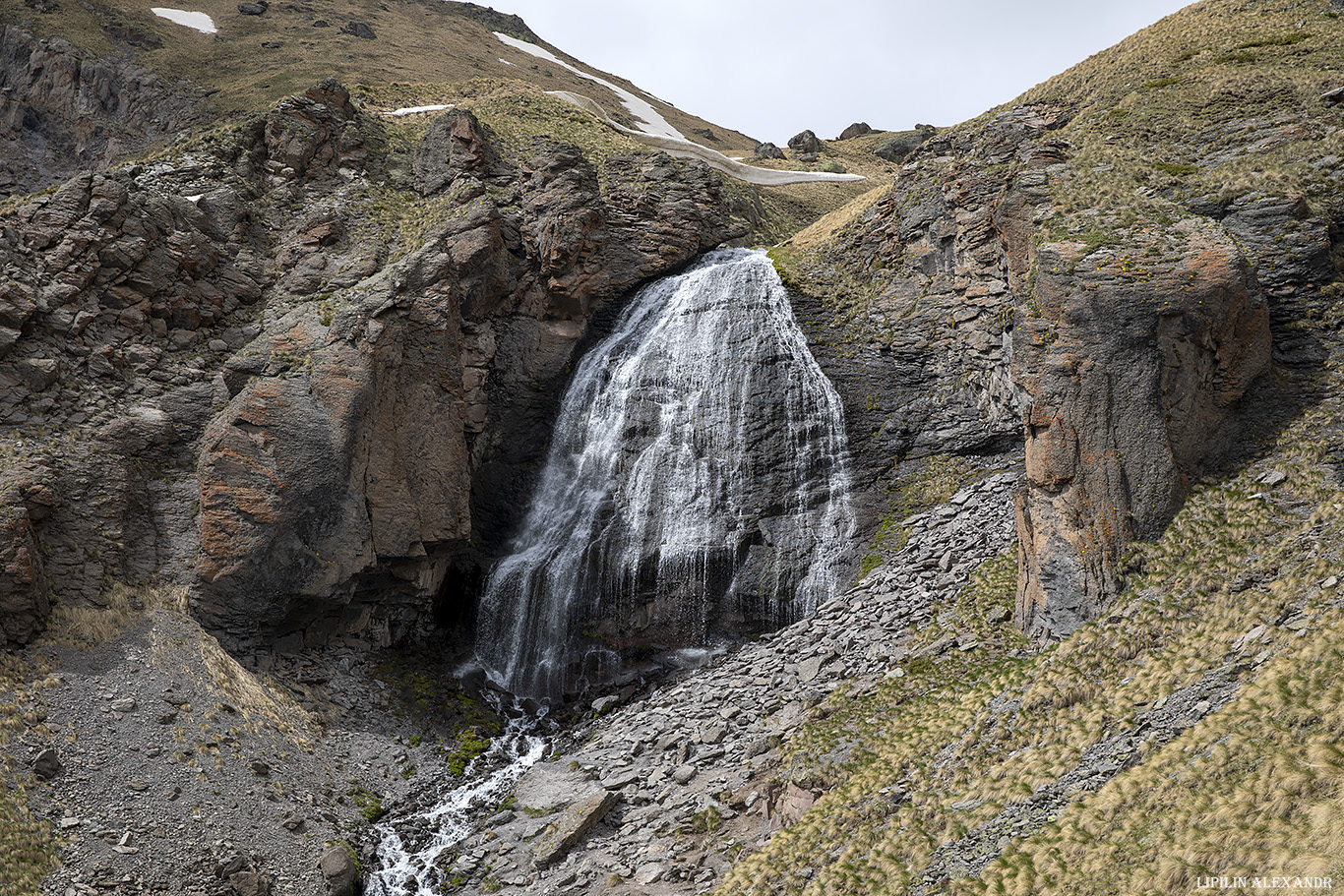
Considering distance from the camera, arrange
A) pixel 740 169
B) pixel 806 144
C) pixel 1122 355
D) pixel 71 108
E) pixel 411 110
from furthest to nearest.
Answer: pixel 806 144, pixel 740 169, pixel 71 108, pixel 411 110, pixel 1122 355

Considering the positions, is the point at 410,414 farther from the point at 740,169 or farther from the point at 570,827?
the point at 740,169

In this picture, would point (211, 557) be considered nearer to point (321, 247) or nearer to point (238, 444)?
point (238, 444)

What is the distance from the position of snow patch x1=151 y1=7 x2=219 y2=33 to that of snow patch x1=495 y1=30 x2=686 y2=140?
34.1 m

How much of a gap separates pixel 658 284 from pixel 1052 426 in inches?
795

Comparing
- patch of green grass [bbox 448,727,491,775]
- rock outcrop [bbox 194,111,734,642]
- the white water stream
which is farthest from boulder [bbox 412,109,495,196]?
the white water stream

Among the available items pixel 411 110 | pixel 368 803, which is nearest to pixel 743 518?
pixel 368 803

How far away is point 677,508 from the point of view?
1029 inches

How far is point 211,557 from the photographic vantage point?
21.8 meters

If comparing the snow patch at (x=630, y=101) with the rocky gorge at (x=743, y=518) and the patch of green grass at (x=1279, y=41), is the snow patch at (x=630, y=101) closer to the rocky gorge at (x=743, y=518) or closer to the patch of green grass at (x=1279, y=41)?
the rocky gorge at (x=743, y=518)

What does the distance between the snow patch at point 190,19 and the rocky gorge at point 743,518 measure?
161 ft

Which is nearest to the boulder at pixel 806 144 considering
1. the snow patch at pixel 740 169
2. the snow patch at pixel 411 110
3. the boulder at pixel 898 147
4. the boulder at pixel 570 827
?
the boulder at pixel 898 147

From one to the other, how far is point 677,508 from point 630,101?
76452mm

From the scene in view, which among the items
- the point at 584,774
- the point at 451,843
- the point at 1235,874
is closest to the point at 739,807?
the point at 584,774

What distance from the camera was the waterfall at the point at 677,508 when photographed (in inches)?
965
